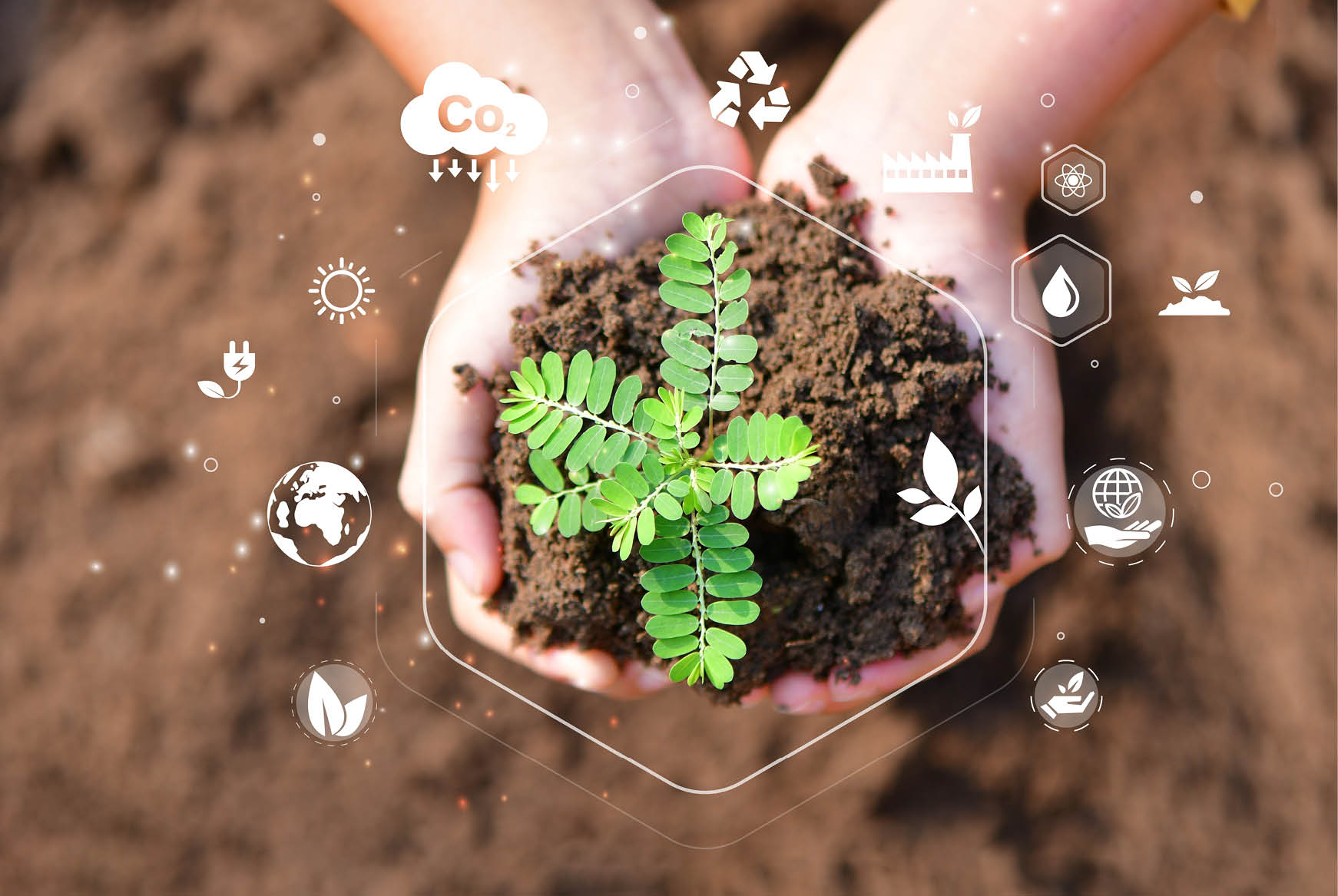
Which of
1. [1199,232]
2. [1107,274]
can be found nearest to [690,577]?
[1107,274]

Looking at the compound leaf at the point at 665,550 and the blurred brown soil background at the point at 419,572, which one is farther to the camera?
the blurred brown soil background at the point at 419,572

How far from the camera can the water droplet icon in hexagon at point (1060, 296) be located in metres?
1.58

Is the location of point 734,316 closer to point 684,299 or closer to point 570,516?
point 684,299

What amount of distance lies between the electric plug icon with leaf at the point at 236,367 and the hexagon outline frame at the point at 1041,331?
1.49 meters

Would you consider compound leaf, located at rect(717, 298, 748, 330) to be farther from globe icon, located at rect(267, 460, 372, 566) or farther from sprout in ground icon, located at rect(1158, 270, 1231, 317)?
sprout in ground icon, located at rect(1158, 270, 1231, 317)

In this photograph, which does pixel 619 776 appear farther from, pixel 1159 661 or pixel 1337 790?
pixel 1337 790

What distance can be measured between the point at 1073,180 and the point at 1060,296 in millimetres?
208

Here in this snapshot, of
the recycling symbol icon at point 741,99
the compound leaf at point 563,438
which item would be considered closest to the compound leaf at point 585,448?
Answer: the compound leaf at point 563,438

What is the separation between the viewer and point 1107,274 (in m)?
1.71

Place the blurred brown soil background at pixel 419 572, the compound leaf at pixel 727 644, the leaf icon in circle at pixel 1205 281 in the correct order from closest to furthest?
the compound leaf at pixel 727 644 < the leaf icon in circle at pixel 1205 281 < the blurred brown soil background at pixel 419 572

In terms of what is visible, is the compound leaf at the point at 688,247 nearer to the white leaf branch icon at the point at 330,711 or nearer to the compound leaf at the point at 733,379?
the compound leaf at the point at 733,379

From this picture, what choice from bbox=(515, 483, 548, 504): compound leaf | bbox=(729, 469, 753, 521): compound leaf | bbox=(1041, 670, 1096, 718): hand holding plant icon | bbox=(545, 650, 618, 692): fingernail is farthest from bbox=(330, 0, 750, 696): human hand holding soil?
bbox=(1041, 670, 1096, 718): hand holding plant icon

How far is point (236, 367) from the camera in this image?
185 centimetres

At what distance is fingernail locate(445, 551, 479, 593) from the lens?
58.7 inches
